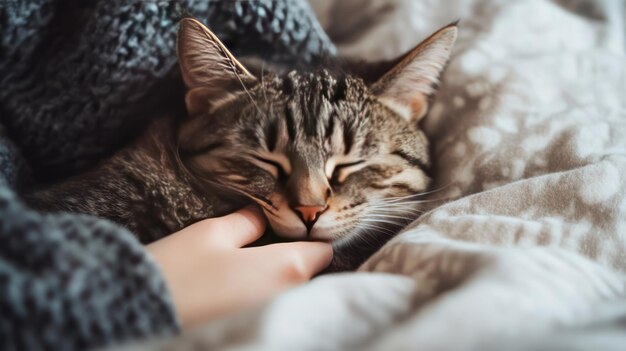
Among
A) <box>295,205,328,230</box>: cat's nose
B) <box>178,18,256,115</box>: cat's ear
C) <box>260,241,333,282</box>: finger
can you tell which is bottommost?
<box>260,241,333,282</box>: finger

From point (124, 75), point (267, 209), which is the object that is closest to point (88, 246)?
point (267, 209)

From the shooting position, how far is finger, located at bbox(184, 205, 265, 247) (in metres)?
0.70

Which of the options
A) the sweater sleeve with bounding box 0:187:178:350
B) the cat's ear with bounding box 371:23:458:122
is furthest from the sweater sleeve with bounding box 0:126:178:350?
the cat's ear with bounding box 371:23:458:122

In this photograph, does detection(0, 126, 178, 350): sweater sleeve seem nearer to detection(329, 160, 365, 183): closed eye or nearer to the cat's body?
the cat's body

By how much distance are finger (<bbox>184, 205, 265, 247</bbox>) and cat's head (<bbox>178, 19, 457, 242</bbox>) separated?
0.02 m

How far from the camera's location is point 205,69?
0.81 m

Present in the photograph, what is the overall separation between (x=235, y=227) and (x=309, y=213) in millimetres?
108

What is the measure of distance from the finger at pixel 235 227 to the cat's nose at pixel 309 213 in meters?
0.07

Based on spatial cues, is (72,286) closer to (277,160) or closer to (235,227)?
(235,227)

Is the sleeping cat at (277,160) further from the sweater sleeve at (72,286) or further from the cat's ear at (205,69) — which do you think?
the sweater sleeve at (72,286)

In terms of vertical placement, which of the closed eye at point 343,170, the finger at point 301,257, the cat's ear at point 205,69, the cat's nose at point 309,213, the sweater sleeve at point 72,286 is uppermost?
the cat's ear at point 205,69

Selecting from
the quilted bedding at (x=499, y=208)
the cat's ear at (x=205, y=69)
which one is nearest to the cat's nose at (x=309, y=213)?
the quilted bedding at (x=499, y=208)

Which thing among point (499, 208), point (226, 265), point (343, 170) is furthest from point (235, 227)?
point (499, 208)

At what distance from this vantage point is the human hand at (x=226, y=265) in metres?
0.59
